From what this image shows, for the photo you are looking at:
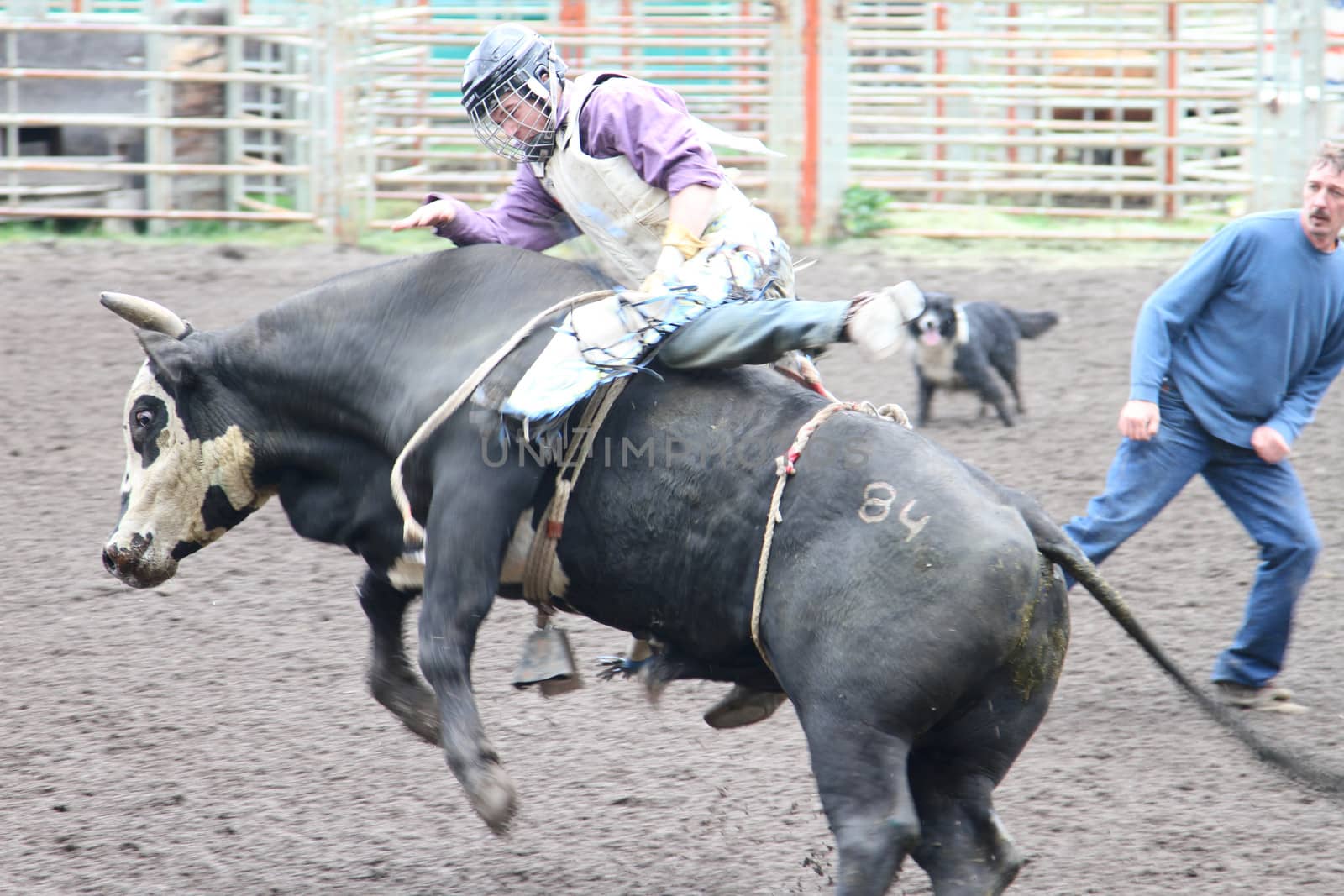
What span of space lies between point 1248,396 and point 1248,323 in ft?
0.75

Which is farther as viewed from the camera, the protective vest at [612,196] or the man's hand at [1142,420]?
the man's hand at [1142,420]

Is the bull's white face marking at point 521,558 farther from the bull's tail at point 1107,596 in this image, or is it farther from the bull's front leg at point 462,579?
the bull's tail at point 1107,596

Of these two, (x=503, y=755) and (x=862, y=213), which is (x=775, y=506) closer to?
(x=503, y=755)

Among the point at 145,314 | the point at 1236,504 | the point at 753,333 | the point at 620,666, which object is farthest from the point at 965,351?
the point at 145,314

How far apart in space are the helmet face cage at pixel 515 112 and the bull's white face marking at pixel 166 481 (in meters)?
0.97

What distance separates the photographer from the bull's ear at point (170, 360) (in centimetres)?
362

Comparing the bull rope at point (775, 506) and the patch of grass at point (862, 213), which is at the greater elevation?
the patch of grass at point (862, 213)

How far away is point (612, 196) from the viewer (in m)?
3.57

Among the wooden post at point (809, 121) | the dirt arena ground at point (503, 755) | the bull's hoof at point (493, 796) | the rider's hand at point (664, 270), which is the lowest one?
the dirt arena ground at point (503, 755)

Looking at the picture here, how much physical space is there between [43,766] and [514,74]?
7.81 ft

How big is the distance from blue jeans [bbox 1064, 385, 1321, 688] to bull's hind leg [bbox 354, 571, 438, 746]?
7.04 feet

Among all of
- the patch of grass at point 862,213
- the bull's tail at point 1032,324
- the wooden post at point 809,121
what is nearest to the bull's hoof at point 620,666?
the bull's tail at point 1032,324

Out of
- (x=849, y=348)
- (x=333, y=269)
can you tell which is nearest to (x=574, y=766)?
(x=849, y=348)

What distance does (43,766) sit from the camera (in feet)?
13.9
